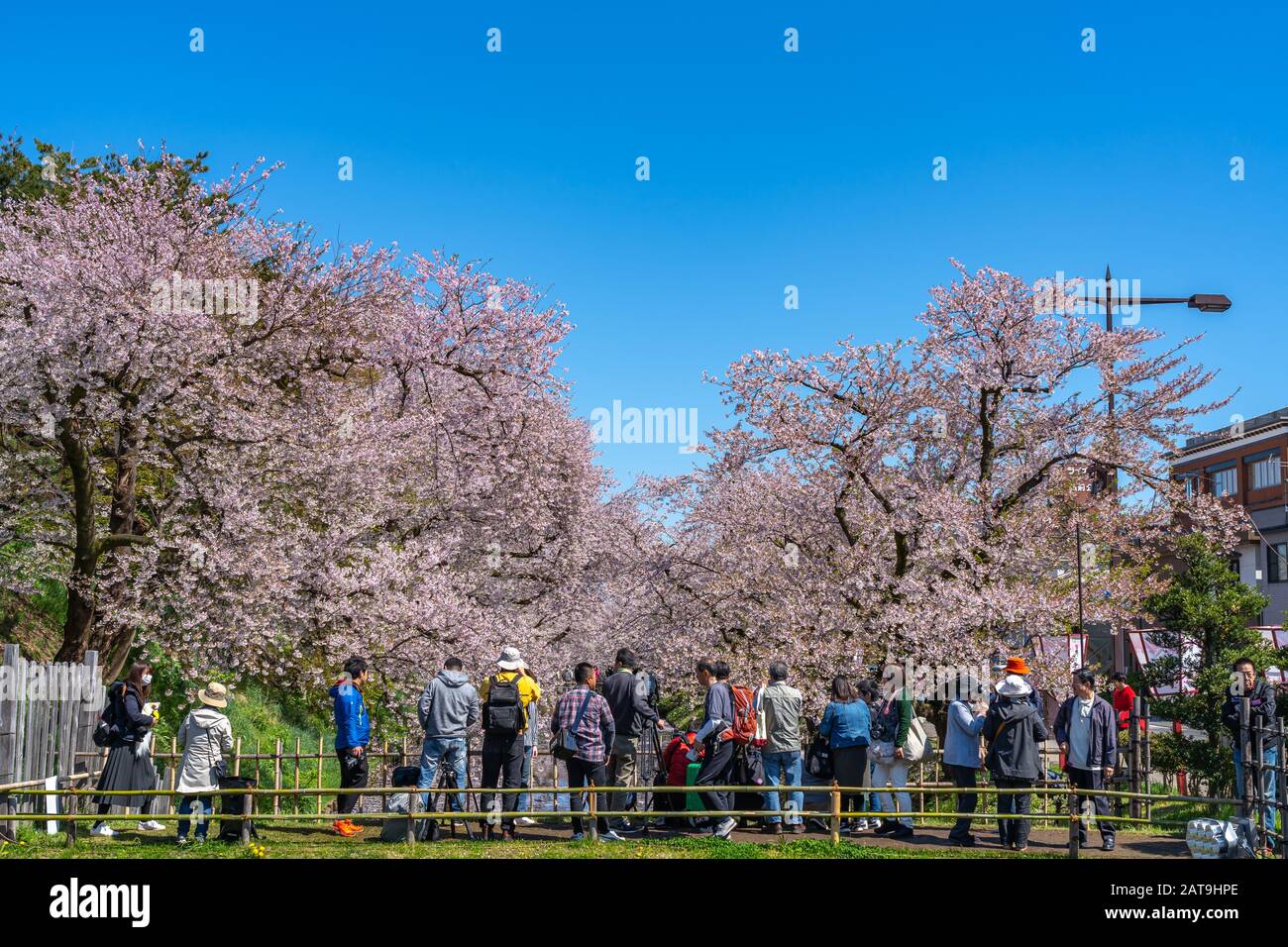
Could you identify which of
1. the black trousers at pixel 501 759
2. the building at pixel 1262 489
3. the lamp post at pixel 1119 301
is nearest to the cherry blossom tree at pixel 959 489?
the lamp post at pixel 1119 301

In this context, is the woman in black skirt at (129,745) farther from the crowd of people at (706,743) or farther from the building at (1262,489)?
the building at (1262,489)

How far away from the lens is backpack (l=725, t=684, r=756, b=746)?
13.2 meters

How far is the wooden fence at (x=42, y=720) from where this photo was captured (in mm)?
13948

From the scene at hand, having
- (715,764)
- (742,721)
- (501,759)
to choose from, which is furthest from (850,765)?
(501,759)

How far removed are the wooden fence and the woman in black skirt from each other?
84 centimetres

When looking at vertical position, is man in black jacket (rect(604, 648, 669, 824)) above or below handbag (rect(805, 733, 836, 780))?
above

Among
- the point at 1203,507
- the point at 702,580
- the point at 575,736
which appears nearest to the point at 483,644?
the point at 702,580

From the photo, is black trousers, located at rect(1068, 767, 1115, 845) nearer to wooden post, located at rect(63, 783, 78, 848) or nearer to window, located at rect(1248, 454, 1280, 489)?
wooden post, located at rect(63, 783, 78, 848)

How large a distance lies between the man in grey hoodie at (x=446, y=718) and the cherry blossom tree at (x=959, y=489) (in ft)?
29.5

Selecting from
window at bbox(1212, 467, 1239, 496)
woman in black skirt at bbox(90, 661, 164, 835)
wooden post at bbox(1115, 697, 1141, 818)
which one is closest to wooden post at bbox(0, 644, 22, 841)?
woman in black skirt at bbox(90, 661, 164, 835)

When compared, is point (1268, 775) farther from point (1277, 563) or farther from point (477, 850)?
point (1277, 563)

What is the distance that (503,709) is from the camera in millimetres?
12547

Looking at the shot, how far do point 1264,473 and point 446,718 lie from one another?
4784 cm
